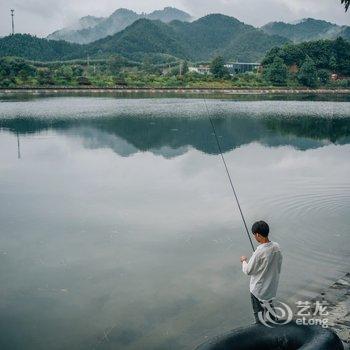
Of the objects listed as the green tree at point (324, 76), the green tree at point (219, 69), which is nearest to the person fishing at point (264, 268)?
the green tree at point (219, 69)

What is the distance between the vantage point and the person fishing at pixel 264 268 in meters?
4.47

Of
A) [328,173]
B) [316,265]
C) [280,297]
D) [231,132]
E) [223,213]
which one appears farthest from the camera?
[231,132]

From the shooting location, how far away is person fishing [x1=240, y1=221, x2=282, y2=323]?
4469mm

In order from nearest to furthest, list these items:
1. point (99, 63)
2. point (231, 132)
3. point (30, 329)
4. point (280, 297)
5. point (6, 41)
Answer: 1. point (30, 329)
2. point (280, 297)
3. point (231, 132)
4. point (99, 63)
5. point (6, 41)

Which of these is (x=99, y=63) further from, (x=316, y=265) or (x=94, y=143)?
(x=316, y=265)

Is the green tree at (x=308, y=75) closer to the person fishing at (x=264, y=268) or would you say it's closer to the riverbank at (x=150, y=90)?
the riverbank at (x=150, y=90)

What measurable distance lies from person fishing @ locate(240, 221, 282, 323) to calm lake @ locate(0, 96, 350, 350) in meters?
1.49

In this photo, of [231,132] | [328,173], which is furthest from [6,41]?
[328,173]

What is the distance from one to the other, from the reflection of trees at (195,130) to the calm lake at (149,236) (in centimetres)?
149

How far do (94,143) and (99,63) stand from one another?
346 ft

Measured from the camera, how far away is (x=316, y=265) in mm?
7922

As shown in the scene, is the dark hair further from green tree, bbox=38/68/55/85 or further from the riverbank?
green tree, bbox=38/68/55/85

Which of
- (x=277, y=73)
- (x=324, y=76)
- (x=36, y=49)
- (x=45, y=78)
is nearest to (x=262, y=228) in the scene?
(x=45, y=78)

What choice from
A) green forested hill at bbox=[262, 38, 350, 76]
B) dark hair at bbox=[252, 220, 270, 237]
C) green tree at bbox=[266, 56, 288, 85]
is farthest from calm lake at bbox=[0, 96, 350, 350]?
green forested hill at bbox=[262, 38, 350, 76]
